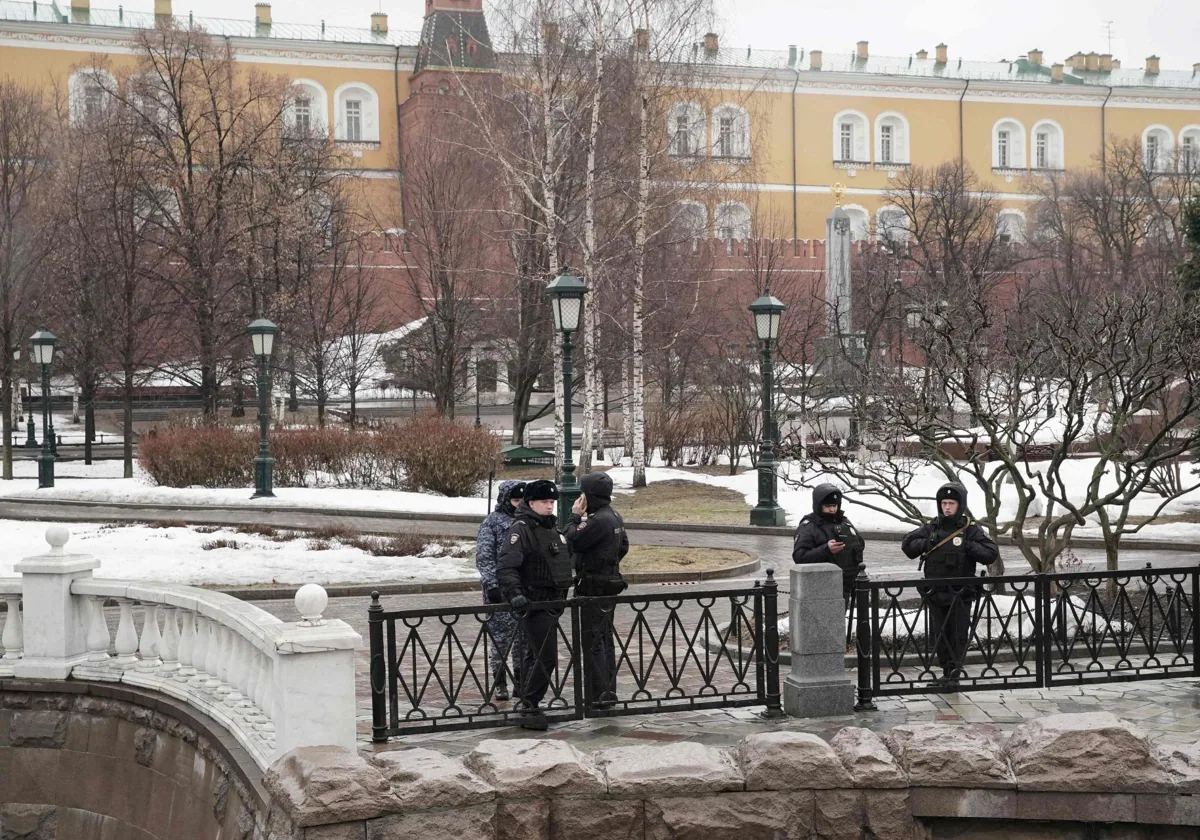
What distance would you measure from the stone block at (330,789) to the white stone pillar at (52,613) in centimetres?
359

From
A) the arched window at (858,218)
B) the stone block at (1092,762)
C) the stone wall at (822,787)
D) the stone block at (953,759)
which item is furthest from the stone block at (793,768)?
the arched window at (858,218)

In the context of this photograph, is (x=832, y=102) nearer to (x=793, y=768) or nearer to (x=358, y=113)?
(x=358, y=113)

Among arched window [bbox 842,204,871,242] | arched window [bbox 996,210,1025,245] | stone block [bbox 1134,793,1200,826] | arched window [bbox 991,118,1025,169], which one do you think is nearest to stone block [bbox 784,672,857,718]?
stone block [bbox 1134,793,1200,826]

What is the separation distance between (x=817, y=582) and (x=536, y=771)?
106 inches

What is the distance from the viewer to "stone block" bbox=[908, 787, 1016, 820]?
721 cm

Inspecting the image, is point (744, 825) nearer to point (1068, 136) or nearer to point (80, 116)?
point (80, 116)

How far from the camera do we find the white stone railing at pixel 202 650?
7441 mm

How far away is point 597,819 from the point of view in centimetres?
721

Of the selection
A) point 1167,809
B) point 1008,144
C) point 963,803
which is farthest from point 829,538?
point 1008,144

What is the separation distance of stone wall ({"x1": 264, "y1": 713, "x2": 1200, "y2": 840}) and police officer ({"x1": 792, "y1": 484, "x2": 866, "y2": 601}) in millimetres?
2719

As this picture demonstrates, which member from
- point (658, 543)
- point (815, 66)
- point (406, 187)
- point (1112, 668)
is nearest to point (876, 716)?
point (1112, 668)

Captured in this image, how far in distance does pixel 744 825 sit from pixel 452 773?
4.86 ft

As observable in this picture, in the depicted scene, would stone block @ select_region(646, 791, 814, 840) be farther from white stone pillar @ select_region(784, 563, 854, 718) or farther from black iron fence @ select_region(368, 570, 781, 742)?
white stone pillar @ select_region(784, 563, 854, 718)

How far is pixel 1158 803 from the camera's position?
7145mm
